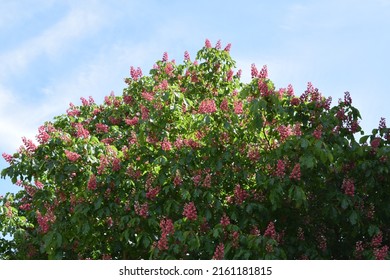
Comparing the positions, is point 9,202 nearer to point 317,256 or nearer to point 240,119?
point 240,119

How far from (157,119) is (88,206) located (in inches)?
55.0

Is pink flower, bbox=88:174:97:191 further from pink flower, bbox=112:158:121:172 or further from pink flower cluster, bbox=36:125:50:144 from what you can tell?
pink flower cluster, bbox=36:125:50:144

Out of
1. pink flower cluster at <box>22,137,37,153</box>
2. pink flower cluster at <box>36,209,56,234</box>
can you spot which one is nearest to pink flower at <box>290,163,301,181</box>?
pink flower cluster at <box>36,209,56,234</box>

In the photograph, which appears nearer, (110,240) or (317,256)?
(317,256)

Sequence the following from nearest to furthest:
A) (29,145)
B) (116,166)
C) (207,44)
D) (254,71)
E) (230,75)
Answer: (254,71) < (116,166) < (29,145) < (230,75) < (207,44)

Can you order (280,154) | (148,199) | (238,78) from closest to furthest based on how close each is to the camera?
(280,154)
(148,199)
(238,78)

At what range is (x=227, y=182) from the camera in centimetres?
751

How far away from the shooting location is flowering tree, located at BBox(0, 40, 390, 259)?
6.59 metres

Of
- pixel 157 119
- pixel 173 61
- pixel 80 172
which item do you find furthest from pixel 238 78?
pixel 80 172

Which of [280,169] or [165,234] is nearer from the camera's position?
[165,234]

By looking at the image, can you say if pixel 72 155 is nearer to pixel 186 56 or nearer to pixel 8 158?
pixel 8 158

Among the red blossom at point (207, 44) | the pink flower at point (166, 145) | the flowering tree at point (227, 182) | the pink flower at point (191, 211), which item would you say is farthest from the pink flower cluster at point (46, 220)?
the red blossom at point (207, 44)

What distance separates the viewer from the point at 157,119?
7.43 metres

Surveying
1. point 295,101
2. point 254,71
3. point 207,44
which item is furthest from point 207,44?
point 295,101
